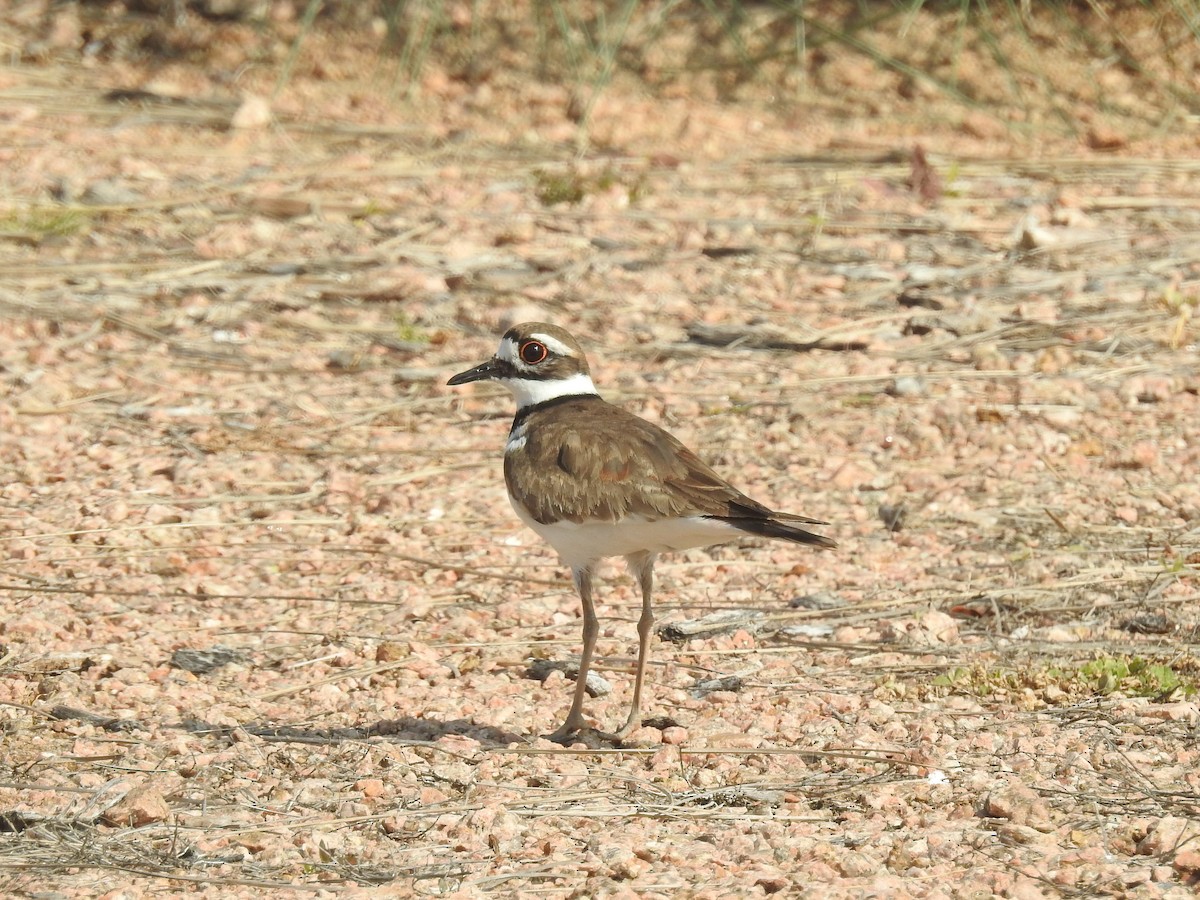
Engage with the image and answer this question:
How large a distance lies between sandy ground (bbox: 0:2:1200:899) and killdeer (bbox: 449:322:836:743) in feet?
1.49

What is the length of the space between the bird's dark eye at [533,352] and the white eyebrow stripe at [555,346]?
0.04ft

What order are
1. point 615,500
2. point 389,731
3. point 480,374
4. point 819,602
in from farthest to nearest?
point 819,602 < point 480,374 < point 389,731 < point 615,500

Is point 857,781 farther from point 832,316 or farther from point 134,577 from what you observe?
point 832,316

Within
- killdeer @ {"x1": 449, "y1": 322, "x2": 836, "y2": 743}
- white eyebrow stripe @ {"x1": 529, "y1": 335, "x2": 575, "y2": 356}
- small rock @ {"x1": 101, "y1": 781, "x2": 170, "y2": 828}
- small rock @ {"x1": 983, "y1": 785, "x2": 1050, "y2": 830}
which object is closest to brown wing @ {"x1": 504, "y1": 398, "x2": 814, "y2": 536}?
killdeer @ {"x1": 449, "y1": 322, "x2": 836, "y2": 743}

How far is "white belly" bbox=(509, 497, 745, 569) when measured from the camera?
4.44 metres

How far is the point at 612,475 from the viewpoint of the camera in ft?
15.1

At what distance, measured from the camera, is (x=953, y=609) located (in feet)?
17.8

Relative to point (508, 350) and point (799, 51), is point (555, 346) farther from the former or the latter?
point (799, 51)

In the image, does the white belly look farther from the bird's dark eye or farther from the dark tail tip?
the bird's dark eye

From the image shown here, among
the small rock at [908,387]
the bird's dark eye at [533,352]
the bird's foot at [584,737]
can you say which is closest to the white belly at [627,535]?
the bird's foot at [584,737]

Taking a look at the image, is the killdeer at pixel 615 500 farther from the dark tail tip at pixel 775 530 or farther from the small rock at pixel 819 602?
the small rock at pixel 819 602

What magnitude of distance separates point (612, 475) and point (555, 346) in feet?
2.67

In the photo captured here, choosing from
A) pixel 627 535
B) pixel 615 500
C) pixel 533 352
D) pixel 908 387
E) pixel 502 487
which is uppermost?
pixel 533 352

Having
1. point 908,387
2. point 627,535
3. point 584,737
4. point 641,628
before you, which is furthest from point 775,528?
point 908,387
